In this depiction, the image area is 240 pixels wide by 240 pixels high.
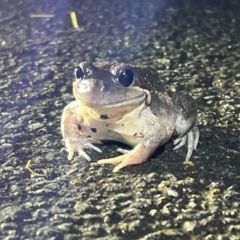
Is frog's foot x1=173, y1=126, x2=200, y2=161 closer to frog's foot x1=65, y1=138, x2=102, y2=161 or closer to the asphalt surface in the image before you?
the asphalt surface

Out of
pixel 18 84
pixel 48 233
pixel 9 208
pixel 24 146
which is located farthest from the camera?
pixel 18 84

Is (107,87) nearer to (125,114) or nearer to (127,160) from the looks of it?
(125,114)

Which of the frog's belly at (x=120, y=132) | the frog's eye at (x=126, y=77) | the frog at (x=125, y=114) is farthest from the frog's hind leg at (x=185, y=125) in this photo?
the frog's eye at (x=126, y=77)

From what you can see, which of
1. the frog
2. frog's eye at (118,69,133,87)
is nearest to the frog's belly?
the frog

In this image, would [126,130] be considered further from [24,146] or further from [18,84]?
[18,84]

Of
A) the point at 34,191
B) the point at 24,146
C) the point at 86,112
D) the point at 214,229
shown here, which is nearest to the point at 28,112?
the point at 24,146

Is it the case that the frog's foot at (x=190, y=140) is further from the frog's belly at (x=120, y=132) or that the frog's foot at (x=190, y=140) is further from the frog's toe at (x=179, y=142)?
the frog's belly at (x=120, y=132)

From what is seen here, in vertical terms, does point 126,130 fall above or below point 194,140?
above

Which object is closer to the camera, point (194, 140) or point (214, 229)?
point (214, 229)
